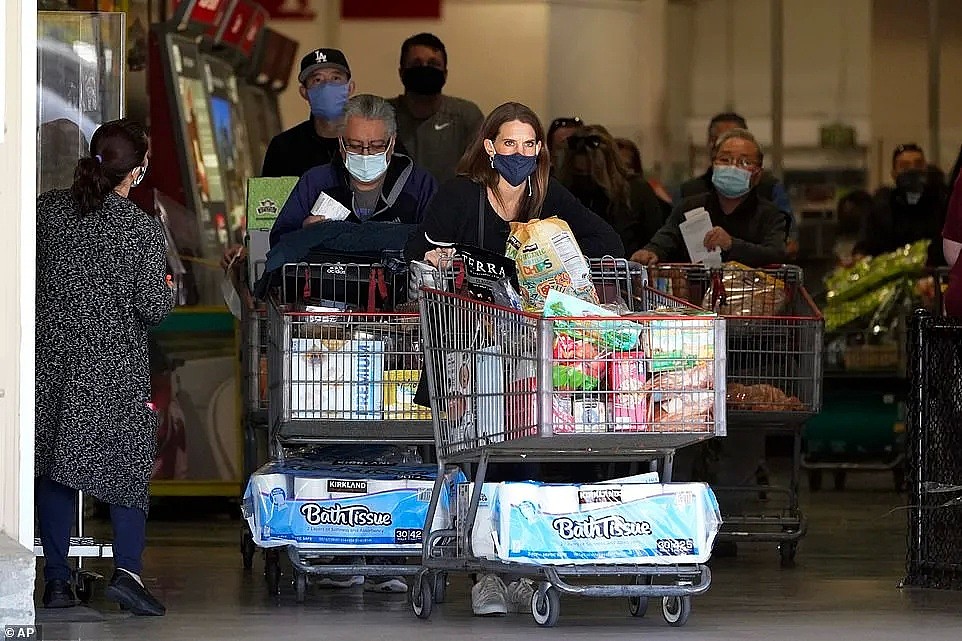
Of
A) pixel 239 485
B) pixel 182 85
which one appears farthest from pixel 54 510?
pixel 182 85

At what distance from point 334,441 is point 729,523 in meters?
2.41

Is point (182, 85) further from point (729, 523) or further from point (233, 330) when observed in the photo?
point (729, 523)

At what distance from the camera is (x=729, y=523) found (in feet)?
27.2

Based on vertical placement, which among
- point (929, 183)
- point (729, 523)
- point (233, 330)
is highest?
point (929, 183)

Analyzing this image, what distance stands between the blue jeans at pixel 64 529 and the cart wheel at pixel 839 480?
6178 millimetres

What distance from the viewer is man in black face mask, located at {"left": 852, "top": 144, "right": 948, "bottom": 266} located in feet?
41.3

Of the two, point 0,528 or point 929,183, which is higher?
point 929,183

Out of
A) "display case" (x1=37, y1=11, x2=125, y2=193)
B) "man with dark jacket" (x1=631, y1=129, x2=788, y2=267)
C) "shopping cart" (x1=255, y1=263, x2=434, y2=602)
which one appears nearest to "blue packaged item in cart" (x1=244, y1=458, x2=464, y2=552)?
"shopping cart" (x1=255, y1=263, x2=434, y2=602)

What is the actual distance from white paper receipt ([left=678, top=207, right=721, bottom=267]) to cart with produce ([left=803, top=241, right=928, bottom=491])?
315 cm

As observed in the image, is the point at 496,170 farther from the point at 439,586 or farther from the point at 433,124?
the point at 433,124

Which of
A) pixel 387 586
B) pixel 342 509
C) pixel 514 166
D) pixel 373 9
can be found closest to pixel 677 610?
pixel 342 509

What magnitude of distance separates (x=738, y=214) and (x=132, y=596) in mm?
3747

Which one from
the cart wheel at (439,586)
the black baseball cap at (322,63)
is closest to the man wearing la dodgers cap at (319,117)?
the black baseball cap at (322,63)

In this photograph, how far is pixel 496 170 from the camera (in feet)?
20.5
